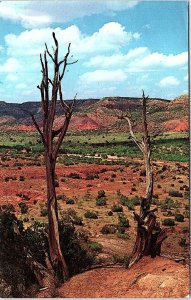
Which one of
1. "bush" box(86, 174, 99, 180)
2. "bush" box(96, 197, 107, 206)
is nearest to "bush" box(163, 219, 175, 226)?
"bush" box(96, 197, 107, 206)

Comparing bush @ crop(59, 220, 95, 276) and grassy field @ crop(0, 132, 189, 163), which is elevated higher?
grassy field @ crop(0, 132, 189, 163)

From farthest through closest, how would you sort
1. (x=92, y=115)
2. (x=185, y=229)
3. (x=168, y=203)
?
(x=92, y=115) → (x=168, y=203) → (x=185, y=229)

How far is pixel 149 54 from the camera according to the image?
16156mm

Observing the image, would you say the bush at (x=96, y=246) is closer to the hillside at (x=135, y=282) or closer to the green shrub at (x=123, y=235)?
the green shrub at (x=123, y=235)

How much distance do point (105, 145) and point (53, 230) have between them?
22.8 m

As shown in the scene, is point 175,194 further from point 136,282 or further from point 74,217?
point 136,282

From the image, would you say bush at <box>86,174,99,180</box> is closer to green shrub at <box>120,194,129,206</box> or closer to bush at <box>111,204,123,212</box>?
green shrub at <box>120,194,129,206</box>

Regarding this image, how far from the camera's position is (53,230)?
10.5 m

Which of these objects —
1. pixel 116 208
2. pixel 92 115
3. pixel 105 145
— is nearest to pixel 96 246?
pixel 116 208

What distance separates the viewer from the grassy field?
25820mm

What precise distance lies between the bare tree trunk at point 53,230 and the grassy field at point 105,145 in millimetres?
12869

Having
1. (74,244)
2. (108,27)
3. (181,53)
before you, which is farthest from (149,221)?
(108,27)

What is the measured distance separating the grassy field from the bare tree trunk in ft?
42.2

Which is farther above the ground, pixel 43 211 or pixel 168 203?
pixel 168 203
